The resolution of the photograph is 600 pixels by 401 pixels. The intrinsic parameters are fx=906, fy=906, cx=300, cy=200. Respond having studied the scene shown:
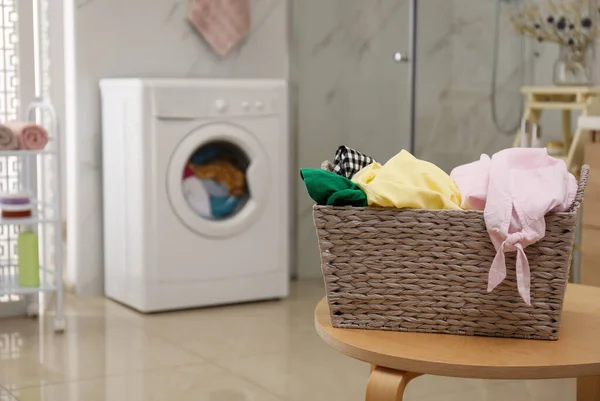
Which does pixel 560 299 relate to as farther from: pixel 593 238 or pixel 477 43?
pixel 477 43

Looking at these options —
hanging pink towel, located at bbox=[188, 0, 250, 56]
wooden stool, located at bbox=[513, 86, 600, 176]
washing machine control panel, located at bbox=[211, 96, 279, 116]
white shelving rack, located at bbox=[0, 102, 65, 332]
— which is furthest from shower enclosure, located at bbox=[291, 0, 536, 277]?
white shelving rack, located at bbox=[0, 102, 65, 332]

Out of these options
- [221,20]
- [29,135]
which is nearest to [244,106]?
[221,20]

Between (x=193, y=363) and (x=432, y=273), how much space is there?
1628 mm

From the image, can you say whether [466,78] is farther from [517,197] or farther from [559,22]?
[517,197]

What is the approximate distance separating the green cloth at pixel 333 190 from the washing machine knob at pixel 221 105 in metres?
2.16

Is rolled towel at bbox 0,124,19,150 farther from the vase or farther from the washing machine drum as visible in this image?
the vase

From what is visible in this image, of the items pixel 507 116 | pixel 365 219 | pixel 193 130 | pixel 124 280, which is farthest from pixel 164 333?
pixel 365 219

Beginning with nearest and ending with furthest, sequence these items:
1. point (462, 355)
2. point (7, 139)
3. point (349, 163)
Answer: point (462, 355), point (349, 163), point (7, 139)

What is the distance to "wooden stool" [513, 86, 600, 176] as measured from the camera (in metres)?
3.15

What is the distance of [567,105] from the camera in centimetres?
326

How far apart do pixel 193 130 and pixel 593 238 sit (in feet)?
4.90

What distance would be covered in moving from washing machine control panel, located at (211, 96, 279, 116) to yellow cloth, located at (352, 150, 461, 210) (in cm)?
211

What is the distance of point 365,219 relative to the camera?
1.29 metres

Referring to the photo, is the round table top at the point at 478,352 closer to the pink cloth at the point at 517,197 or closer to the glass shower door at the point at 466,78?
the pink cloth at the point at 517,197
